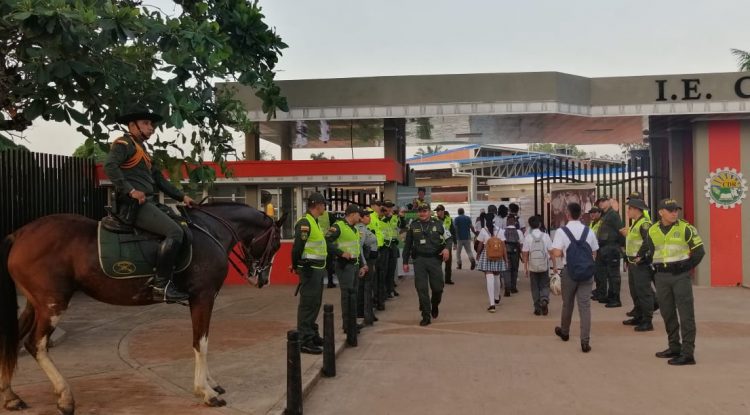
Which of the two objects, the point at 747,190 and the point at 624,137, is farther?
the point at 624,137

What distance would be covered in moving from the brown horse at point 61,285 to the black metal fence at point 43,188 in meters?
5.61

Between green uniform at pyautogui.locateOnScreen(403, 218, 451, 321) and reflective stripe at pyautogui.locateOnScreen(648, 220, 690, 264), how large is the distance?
3.45 m

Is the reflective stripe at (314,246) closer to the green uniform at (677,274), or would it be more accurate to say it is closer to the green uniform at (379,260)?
the green uniform at (379,260)

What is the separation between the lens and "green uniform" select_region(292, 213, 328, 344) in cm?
812

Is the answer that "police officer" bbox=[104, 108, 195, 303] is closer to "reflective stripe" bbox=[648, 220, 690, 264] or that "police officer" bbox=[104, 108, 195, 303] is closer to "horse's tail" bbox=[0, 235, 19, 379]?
"horse's tail" bbox=[0, 235, 19, 379]

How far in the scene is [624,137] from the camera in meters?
19.8

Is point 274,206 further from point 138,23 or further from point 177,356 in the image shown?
point 138,23

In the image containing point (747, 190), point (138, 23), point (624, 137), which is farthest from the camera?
point (624, 137)

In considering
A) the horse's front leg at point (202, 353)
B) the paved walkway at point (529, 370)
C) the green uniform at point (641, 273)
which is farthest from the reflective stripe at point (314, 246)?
the green uniform at point (641, 273)

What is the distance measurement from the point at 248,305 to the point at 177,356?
15.7ft

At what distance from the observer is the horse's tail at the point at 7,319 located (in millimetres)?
5820

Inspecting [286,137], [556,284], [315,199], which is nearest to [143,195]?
[315,199]

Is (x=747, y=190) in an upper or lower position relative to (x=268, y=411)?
upper

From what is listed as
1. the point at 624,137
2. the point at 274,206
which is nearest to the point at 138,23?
the point at 274,206
